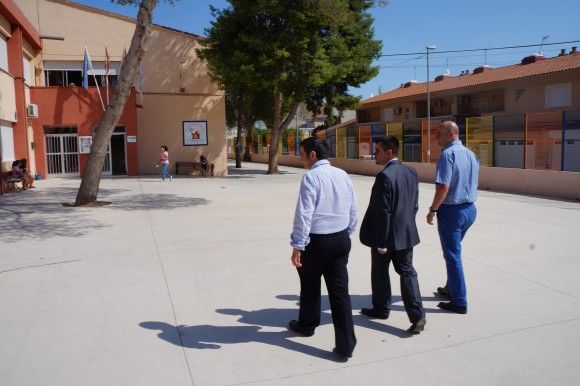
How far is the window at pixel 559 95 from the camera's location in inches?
1206

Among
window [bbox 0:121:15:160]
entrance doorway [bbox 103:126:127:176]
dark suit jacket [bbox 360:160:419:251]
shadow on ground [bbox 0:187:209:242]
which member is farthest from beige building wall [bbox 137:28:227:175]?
dark suit jacket [bbox 360:160:419:251]

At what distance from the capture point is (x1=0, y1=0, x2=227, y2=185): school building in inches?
930

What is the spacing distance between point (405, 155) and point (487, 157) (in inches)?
240

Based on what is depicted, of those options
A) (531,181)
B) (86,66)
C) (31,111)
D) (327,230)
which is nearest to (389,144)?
(327,230)

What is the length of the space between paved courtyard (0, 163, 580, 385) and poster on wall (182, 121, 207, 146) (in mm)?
17126

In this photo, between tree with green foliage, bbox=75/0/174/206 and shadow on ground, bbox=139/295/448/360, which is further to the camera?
tree with green foliage, bbox=75/0/174/206

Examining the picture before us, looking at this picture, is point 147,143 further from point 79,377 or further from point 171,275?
point 79,377

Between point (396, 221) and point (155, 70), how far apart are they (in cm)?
2383

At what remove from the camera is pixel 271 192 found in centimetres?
1691

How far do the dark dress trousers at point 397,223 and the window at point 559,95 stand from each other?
30680 millimetres

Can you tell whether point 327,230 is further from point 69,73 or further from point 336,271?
point 69,73

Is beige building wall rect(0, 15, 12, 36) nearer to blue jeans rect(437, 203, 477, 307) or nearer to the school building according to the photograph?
the school building

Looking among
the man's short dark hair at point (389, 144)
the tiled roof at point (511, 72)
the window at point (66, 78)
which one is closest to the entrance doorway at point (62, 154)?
the window at point (66, 78)

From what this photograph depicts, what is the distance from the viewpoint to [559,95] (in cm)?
3131
